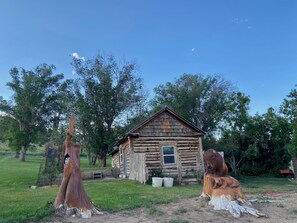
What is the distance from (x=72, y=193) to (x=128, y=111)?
25.4 metres

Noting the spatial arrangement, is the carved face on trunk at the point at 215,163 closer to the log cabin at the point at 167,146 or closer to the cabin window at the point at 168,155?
the log cabin at the point at 167,146

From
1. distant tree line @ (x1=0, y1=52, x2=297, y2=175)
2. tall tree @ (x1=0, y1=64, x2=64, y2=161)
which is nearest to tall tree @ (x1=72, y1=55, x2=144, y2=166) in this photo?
distant tree line @ (x1=0, y1=52, x2=297, y2=175)

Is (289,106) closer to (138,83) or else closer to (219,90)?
(219,90)

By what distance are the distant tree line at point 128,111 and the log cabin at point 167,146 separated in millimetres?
6391

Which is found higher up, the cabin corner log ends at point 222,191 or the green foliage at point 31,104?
the green foliage at point 31,104

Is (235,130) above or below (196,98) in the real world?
below

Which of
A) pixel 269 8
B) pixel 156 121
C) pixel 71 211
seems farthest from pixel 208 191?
pixel 269 8

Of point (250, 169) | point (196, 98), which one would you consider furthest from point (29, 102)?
point (250, 169)

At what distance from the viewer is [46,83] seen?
40.2 m

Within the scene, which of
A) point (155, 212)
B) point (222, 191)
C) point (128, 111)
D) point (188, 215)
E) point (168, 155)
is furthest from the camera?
point (128, 111)

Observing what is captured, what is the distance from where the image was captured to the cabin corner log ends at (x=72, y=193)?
745 centimetres

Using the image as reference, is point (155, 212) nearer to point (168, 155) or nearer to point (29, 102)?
point (168, 155)

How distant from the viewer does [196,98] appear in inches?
1359

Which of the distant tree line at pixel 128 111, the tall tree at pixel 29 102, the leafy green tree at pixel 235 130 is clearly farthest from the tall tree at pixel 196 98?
the tall tree at pixel 29 102
